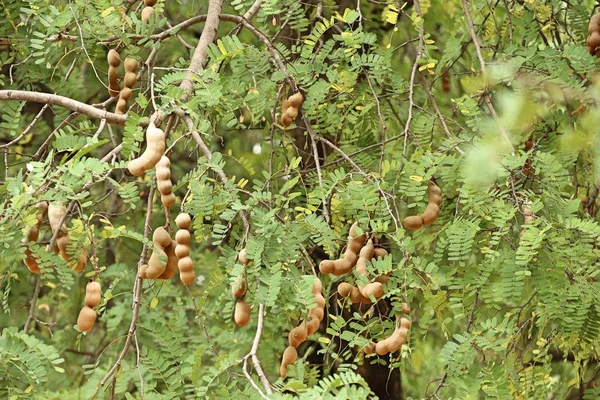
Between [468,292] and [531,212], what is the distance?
37 centimetres

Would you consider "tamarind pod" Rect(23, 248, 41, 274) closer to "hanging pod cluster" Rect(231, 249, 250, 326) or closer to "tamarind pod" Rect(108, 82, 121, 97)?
"hanging pod cluster" Rect(231, 249, 250, 326)

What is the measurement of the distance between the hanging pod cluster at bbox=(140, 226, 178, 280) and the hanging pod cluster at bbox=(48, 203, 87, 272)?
0.14 metres

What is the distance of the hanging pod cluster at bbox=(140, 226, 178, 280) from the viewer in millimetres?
2146

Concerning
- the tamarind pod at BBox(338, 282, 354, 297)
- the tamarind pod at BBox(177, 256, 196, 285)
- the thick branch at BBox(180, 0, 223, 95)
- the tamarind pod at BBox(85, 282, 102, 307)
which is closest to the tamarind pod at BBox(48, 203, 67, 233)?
the tamarind pod at BBox(85, 282, 102, 307)

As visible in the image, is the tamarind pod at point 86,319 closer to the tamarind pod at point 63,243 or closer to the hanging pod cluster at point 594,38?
the tamarind pod at point 63,243

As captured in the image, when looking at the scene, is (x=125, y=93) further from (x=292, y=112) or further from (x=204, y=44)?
(x=292, y=112)

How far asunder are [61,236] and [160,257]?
0.23 metres

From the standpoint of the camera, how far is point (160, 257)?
2.15 meters

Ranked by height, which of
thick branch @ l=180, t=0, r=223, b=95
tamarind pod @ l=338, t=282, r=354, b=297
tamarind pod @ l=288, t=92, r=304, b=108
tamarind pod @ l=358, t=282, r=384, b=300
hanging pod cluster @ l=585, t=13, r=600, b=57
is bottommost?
tamarind pod @ l=338, t=282, r=354, b=297

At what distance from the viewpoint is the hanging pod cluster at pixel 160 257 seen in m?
2.15

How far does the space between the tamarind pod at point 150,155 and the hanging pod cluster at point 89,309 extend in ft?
1.04

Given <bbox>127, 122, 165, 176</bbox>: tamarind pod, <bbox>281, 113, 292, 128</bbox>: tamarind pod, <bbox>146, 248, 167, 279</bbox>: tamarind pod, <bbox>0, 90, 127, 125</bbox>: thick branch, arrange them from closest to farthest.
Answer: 1. <bbox>127, 122, 165, 176</bbox>: tamarind pod
2. <bbox>146, 248, 167, 279</bbox>: tamarind pod
3. <bbox>0, 90, 127, 125</bbox>: thick branch
4. <bbox>281, 113, 292, 128</bbox>: tamarind pod

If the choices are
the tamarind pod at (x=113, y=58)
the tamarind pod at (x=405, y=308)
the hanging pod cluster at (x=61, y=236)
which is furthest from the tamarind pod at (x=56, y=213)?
the tamarind pod at (x=405, y=308)

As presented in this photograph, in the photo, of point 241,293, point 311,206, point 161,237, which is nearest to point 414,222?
point 311,206
